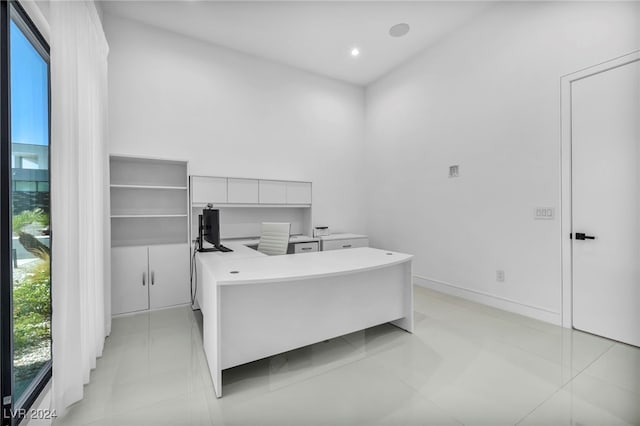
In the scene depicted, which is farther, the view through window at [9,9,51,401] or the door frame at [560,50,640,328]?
the door frame at [560,50,640,328]

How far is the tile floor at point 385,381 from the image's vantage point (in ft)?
5.42

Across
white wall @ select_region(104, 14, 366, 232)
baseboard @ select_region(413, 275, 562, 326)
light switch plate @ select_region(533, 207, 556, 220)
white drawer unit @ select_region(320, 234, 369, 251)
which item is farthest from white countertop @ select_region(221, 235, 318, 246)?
light switch plate @ select_region(533, 207, 556, 220)

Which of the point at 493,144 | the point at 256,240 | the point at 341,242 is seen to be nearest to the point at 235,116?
the point at 256,240

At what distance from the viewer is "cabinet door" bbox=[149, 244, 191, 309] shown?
3.32 m

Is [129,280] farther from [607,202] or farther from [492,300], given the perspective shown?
[607,202]

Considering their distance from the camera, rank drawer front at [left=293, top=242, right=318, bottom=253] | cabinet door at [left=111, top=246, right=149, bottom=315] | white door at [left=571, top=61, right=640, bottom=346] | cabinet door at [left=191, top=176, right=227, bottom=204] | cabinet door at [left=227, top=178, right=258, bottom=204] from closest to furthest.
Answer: white door at [left=571, top=61, right=640, bottom=346]
cabinet door at [left=111, top=246, right=149, bottom=315]
cabinet door at [left=191, top=176, right=227, bottom=204]
cabinet door at [left=227, top=178, right=258, bottom=204]
drawer front at [left=293, top=242, right=318, bottom=253]

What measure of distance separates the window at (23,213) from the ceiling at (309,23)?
1.97 meters

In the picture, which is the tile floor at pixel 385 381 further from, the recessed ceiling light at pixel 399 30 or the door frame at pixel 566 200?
the recessed ceiling light at pixel 399 30

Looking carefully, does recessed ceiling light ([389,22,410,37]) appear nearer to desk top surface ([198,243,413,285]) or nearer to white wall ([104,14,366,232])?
white wall ([104,14,366,232])

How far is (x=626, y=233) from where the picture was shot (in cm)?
246

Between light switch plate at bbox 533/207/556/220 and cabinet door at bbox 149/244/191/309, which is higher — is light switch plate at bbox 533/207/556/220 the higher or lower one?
the higher one

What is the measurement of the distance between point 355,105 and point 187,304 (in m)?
4.48

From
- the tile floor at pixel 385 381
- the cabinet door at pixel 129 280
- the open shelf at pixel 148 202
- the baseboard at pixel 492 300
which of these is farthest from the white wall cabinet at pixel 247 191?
the baseboard at pixel 492 300

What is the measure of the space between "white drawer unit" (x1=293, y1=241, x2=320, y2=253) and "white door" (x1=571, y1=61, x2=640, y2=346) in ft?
10.1
